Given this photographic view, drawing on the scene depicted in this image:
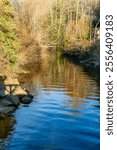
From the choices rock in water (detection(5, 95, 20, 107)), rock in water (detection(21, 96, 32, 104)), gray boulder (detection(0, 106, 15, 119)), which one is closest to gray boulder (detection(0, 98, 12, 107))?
rock in water (detection(5, 95, 20, 107))

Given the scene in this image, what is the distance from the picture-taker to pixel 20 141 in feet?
53.4

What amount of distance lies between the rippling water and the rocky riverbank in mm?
511

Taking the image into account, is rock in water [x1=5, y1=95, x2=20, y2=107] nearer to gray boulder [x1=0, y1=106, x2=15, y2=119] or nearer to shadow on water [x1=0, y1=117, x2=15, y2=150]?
gray boulder [x1=0, y1=106, x2=15, y2=119]

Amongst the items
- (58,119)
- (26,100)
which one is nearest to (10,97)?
(26,100)

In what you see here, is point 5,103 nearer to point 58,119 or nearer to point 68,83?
point 58,119

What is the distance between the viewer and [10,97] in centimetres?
2436

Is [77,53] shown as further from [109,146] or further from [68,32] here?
[109,146]

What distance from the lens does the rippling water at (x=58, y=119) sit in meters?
16.2

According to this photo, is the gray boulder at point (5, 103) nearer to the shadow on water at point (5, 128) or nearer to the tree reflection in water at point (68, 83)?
the shadow on water at point (5, 128)

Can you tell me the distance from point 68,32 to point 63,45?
317 centimetres

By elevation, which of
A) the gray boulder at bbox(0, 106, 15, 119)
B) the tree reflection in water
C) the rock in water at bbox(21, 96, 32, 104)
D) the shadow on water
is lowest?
the shadow on water

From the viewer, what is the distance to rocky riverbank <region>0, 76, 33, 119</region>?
22.4 meters

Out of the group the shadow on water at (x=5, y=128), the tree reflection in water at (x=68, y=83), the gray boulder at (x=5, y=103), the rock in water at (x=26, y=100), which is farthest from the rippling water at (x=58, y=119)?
the gray boulder at (x=5, y=103)

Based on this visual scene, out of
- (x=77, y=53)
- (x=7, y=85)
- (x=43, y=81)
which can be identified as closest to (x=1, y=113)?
(x=7, y=85)
